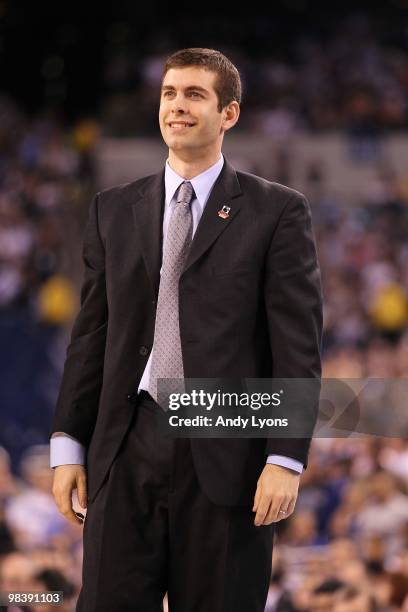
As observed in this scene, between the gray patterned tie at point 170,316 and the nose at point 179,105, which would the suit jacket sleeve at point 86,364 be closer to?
the gray patterned tie at point 170,316

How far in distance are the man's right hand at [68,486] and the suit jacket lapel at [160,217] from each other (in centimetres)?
44

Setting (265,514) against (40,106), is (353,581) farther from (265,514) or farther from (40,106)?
(40,106)

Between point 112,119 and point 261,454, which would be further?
point 112,119

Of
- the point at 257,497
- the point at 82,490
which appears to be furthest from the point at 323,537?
the point at 257,497

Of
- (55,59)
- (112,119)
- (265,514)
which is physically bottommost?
(265,514)

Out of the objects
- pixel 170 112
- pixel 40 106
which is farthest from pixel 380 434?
pixel 40 106

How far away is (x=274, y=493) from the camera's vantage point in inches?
91.4

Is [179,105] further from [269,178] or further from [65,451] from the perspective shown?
[269,178]

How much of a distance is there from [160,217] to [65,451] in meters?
0.57

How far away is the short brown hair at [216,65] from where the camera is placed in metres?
2.48

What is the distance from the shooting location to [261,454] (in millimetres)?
2443

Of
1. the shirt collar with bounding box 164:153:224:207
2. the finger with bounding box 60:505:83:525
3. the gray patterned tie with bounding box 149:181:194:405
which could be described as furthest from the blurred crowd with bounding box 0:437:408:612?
the shirt collar with bounding box 164:153:224:207

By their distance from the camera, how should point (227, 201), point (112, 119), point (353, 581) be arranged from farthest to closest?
1. point (112, 119)
2. point (353, 581)
3. point (227, 201)

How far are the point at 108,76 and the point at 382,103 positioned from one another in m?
3.57
